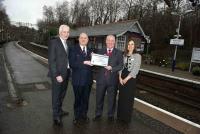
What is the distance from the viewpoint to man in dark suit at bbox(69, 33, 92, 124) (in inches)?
220

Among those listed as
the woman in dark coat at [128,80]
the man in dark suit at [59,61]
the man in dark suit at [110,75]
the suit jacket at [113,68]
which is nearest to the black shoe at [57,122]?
→ the man in dark suit at [59,61]

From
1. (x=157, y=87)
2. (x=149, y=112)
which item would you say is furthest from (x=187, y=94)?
(x=149, y=112)

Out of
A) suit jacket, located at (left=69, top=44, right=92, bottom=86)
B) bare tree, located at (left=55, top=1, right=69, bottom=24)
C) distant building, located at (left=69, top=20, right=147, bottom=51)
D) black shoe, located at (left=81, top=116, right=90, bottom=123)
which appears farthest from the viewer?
bare tree, located at (left=55, top=1, right=69, bottom=24)

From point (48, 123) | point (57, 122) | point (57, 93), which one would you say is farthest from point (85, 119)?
point (57, 93)

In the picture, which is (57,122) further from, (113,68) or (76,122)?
(113,68)

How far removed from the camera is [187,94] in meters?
9.85

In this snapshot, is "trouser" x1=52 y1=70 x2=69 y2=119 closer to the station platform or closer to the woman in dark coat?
the station platform

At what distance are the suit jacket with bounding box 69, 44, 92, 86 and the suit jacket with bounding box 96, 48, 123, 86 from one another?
0.28 metres

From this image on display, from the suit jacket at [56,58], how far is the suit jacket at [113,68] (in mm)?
877

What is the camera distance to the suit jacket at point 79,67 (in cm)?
557

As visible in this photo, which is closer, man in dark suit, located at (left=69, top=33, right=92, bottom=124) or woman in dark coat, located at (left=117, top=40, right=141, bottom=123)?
man in dark suit, located at (left=69, top=33, right=92, bottom=124)

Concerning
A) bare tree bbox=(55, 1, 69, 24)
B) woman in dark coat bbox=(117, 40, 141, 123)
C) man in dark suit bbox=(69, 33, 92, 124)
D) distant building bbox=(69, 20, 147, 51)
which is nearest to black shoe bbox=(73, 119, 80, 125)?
man in dark suit bbox=(69, 33, 92, 124)

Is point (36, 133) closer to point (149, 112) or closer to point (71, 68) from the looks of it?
point (71, 68)

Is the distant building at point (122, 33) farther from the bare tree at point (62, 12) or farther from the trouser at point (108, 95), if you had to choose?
the bare tree at point (62, 12)
